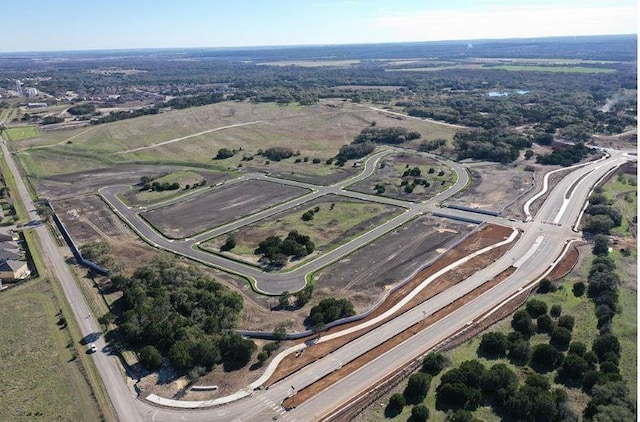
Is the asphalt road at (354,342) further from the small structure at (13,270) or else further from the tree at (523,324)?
the tree at (523,324)

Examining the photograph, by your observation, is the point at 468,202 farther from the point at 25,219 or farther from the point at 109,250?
the point at 25,219

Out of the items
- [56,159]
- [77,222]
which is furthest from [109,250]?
[56,159]

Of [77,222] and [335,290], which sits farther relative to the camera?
[77,222]

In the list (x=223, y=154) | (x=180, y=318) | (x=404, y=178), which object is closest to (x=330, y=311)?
(x=180, y=318)

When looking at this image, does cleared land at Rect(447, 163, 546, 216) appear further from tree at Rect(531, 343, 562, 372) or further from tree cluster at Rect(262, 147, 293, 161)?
tree cluster at Rect(262, 147, 293, 161)

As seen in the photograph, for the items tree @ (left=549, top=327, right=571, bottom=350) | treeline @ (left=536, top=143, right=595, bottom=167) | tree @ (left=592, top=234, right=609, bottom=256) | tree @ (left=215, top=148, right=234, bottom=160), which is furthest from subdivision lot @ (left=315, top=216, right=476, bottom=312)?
tree @ (left=215, top=148, right=234, bottom=160)

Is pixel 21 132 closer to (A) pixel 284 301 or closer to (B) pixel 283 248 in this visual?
(B) pixel 283 248

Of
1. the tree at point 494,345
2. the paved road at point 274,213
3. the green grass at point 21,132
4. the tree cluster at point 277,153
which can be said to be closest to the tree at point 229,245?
the paved road at point 274,213
